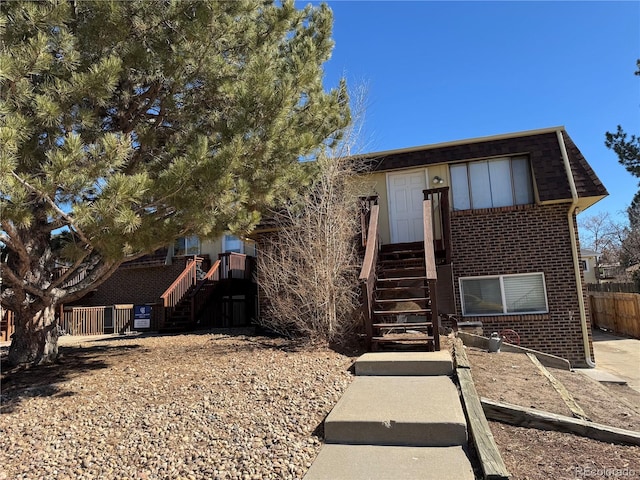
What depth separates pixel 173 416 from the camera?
4.71 metres

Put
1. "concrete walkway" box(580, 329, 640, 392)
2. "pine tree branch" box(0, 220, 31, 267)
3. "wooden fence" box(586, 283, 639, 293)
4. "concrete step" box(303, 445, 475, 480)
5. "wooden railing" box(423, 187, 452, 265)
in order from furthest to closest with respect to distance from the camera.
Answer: "wooden fence" box(586, 283, 639, 293) → "wooden railing" box(423, 187, 452, 265) → "concrete walkway" box(580, 329, 640, 392) → "pine tree branch" box(0, 220, 31, 267) → "concrete step" box(303, 445, 475, 480)

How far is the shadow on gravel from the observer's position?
18.1 ft

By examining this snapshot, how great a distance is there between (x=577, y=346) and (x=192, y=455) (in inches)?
363

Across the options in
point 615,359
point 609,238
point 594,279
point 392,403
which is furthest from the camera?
point 609,238

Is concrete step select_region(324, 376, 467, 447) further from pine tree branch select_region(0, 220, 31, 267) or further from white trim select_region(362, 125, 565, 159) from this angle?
white trim select_region(362, 125, 565, 159)

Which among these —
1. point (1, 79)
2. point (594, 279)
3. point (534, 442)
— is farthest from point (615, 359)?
point (594, 279)

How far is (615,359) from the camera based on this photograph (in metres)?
12.1

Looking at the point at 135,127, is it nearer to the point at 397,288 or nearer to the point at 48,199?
the point at 48,199

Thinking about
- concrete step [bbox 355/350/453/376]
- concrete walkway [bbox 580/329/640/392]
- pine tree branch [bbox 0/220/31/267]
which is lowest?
concrete walkway [bbox 580/329/640/392]

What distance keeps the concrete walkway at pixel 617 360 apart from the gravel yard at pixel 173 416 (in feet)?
20.1

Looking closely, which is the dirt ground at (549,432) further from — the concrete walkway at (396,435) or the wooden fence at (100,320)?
the wooden fence at (100,320)

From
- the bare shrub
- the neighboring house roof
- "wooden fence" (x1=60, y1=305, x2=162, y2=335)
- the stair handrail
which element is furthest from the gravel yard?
"wooden fence" (x1=60, y1=305, x2=162, y2=335)

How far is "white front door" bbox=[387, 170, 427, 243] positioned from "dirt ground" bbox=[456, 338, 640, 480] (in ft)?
13.4

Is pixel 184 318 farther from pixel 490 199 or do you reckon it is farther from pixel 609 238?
pixel 609 238
